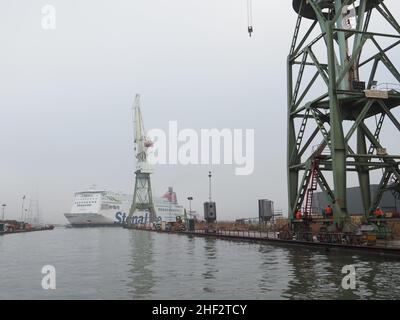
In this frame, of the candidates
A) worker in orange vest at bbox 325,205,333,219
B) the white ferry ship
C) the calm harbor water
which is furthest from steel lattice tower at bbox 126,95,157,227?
the calm harbor water

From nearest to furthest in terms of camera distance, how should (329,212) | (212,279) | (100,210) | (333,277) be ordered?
(333,277)
(212,279)
(329,212)
(100,210)

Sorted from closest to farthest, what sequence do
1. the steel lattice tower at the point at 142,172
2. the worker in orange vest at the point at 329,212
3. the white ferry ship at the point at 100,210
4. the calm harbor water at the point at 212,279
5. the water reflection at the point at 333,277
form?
the water reflection at the point at 333,277 → the calm harbor water at the point at 212,279 → the worker in orange vest at the point at 329,212 → the steel lattice tower at the point at 142,172 → the white ferry ship at the point at 100,210

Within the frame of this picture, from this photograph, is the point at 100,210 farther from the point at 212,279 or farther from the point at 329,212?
the point at 212,279

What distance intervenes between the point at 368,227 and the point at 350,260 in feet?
30.2

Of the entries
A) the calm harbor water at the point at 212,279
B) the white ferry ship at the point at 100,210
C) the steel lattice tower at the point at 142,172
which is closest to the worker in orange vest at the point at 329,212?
the calm harbor water at the point at 212,279

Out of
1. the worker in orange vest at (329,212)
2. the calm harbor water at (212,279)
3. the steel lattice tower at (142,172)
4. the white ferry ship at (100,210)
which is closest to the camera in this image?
the calm harbor water at (212,279)

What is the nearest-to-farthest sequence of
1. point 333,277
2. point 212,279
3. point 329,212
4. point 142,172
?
point 333,277, point 212,279, point 329,212, point 142,172

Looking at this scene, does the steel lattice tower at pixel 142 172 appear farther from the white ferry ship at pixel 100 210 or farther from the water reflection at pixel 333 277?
the water reflection at pixel 333 277

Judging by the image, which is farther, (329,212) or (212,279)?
(329,212)

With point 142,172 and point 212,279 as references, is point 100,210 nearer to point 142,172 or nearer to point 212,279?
point 142,172

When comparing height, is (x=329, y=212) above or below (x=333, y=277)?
above

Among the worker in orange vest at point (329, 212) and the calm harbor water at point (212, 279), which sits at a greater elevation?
the worker in orange vest at point (329, 212)

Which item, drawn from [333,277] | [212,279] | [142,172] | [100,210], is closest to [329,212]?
[333,277]

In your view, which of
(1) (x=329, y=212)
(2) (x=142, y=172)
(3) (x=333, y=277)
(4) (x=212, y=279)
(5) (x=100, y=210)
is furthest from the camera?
(5) (x=100, y=210)
